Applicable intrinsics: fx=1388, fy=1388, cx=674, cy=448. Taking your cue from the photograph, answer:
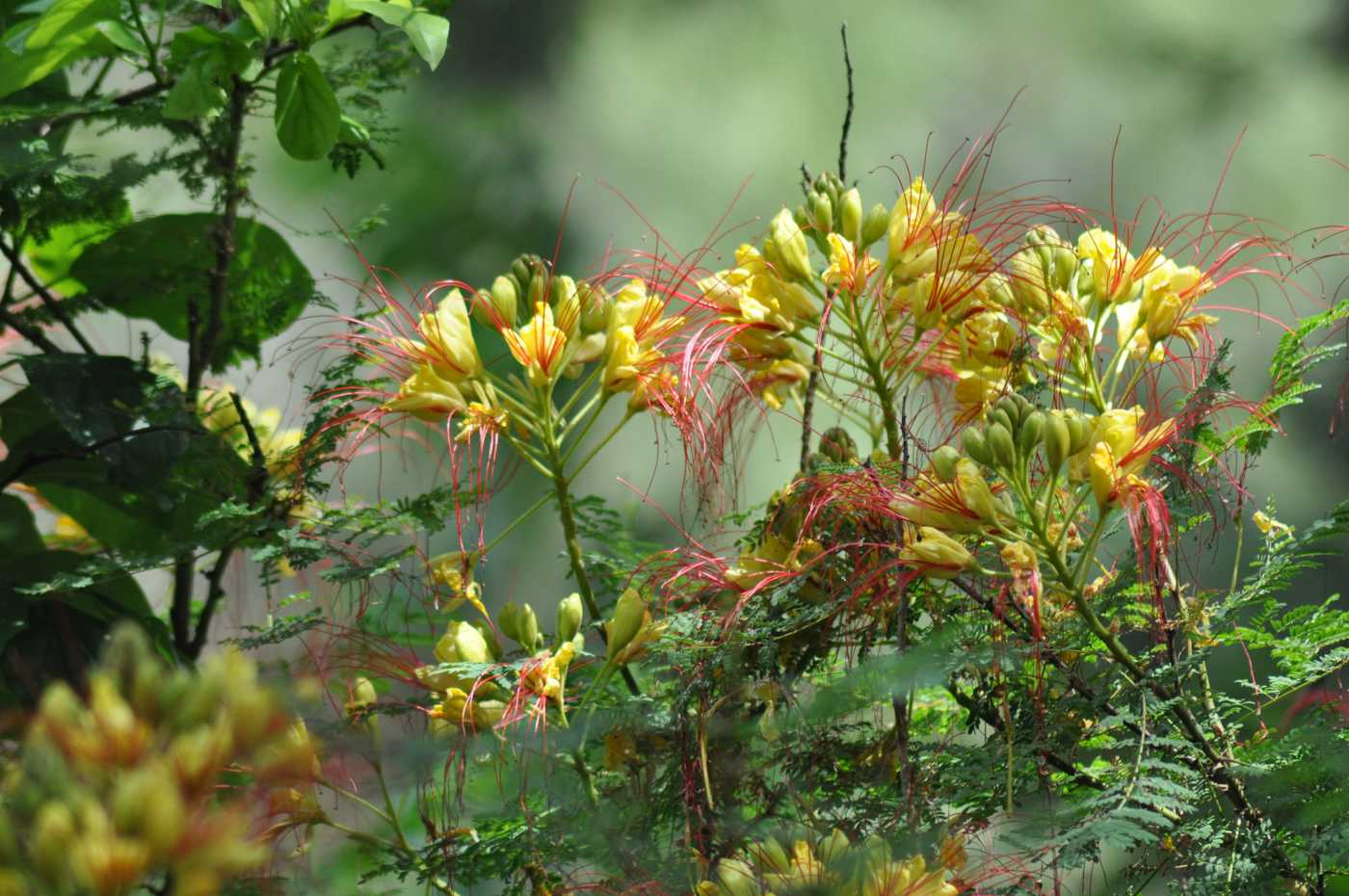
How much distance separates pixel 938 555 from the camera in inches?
17.8

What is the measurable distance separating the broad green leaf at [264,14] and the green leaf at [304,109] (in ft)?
0.06

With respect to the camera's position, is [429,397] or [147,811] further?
[429,397]

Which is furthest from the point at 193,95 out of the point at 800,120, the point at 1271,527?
the point at 800,120

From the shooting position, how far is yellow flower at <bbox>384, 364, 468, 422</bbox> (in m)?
0.56

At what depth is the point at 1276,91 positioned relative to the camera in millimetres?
1633

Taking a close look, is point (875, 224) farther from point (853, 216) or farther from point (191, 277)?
point (191, 277)

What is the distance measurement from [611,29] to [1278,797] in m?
1.45

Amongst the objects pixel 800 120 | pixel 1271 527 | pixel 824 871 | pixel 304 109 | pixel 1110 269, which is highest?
pixel 800 120

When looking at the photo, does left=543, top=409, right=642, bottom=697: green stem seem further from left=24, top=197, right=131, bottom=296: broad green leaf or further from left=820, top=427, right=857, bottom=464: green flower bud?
left=24, top=197, right=131, bottom=296: broad green leaf

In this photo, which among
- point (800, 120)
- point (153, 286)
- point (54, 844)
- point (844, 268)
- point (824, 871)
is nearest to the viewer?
point (54, 844)

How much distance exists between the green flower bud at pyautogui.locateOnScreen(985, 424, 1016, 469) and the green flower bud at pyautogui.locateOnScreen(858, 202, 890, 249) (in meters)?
0.13

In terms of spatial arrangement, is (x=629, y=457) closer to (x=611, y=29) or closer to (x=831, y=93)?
(x=831, y=93)

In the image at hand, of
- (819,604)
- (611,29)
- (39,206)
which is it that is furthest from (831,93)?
(819,604)

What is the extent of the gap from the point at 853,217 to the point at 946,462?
0.43ft
